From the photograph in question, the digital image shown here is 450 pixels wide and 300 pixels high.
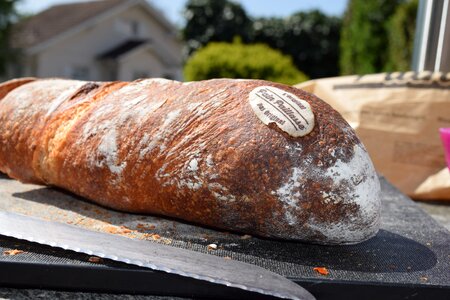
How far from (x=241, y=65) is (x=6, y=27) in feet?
42.0

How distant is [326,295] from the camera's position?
1.26m

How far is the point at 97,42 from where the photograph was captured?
19344 millimetres

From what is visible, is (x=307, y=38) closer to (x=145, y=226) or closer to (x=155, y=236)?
(x=145, y=226)

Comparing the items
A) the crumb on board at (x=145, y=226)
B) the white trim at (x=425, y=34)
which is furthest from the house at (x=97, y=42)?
the crumb on board at (x=145, y=226)

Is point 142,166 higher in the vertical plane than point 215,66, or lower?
higher

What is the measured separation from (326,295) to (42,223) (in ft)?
2.64

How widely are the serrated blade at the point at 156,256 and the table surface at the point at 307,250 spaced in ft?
0.11

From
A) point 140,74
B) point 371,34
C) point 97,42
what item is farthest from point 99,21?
point 371,34

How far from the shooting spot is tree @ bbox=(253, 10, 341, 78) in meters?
14.3

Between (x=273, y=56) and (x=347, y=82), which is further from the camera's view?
(x=273, y=56)

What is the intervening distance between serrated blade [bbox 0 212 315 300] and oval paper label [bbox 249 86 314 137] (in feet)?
1.39

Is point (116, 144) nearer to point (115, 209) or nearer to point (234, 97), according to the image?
point (115, 209)

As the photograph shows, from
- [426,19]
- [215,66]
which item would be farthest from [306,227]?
[215,66]

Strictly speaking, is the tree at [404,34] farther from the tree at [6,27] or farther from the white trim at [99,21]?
the tree at [6,27]
